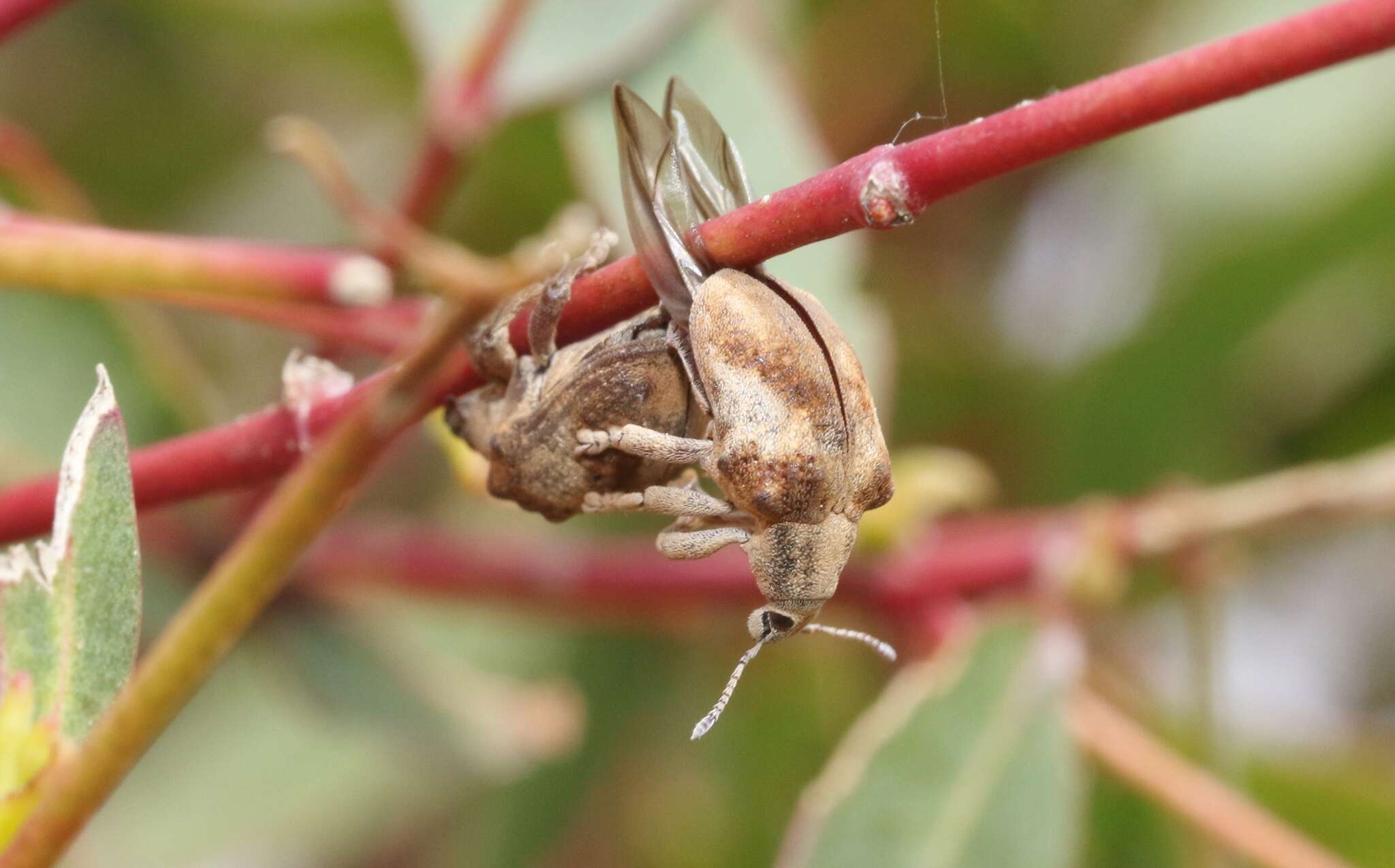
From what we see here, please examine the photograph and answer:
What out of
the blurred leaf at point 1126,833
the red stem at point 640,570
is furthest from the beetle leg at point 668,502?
the blurred leaf at point 1126,833

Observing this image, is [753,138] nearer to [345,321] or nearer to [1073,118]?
[345,321]

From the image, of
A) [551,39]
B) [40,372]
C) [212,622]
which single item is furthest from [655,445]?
[40,372]

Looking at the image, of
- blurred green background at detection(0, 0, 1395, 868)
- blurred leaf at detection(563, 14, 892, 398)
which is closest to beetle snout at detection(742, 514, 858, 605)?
blurred leaf at detection(563, 14, 892, 398)

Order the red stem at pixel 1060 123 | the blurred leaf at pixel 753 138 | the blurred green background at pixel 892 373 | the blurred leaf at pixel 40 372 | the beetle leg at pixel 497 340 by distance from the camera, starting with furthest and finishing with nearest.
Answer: the blurred green background at pixel 892 373, the blurred leaf at pixel 40 372, the blurred leaf at pixel 753 138, the beetle leg at pixel 497 340, the red stem at pixel 1060 123

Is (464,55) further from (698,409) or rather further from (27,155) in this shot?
(698,409)

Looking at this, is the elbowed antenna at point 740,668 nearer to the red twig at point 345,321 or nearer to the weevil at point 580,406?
the weevil at point 580,406

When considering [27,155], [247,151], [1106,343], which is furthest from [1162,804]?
[247,151]
